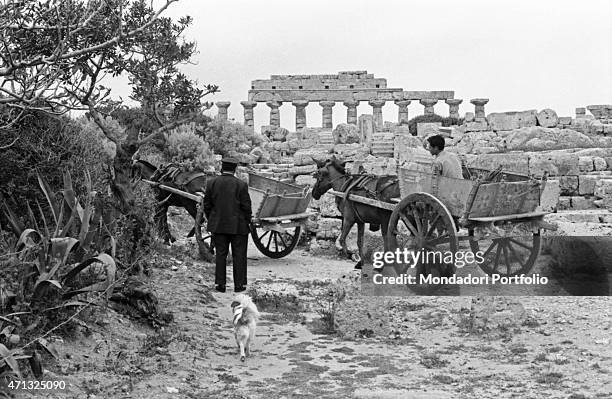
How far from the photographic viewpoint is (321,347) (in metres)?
7.71

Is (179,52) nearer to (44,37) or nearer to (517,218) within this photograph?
(44,37)

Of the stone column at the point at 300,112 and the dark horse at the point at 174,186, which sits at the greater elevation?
the stone column at the point at 300,112

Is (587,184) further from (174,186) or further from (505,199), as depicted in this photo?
(174,186)

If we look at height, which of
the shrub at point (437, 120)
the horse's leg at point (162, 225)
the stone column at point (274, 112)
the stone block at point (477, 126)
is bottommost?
the horse's leg at point (162, 225)

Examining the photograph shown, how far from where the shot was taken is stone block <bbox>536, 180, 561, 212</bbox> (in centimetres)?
1030

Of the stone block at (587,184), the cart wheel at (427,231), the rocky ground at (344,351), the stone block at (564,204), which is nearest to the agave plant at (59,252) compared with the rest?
the rocky ground at (344,351)

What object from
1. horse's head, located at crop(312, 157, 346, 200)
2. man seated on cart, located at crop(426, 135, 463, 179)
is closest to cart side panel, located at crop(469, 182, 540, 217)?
man seated on cart, located at crop(426, 135, 463, 179)

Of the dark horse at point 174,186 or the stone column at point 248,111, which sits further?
the stone column at point 248,111

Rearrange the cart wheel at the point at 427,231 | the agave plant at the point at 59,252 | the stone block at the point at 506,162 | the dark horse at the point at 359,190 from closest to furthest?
the agave plant at the point at 59,252, the cart wheel at the point at 427,231, the dark horse at the point at 359,190, the stone block at the point at 506,162

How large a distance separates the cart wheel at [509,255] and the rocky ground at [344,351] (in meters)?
0.74

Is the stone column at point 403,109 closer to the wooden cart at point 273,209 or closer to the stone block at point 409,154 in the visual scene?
the stone block at point 409,154

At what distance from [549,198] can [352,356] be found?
13.9 ft

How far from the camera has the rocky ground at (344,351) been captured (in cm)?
622

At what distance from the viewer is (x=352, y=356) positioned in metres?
7.41
